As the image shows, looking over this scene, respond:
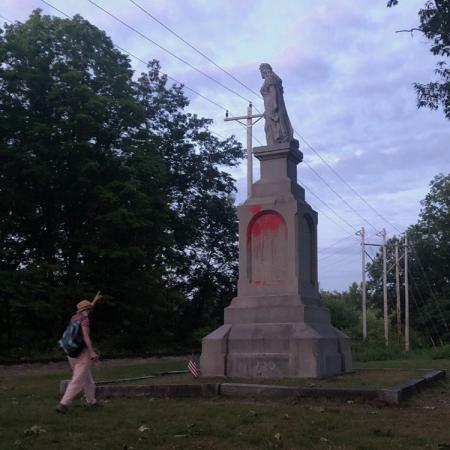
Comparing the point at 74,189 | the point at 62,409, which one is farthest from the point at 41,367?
the point at 62,409

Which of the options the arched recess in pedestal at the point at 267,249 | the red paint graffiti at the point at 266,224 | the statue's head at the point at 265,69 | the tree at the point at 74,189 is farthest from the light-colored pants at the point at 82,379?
the tree at the point at 74,189

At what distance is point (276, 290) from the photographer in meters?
14.5

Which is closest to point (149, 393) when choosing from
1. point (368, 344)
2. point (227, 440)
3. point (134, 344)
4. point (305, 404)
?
point (305, 404)

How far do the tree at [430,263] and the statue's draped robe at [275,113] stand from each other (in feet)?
127

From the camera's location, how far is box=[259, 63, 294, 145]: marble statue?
→ 15617mm

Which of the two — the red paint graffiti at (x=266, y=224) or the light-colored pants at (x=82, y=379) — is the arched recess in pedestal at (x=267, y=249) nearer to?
the red paint graffiti at (x=266, y=224)

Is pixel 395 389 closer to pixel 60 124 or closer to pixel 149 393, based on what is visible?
pixel 149 393

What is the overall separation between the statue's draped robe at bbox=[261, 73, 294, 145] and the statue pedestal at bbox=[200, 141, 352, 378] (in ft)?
1.28

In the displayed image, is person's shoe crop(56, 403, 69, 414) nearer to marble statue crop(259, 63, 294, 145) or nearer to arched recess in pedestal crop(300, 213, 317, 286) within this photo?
arched recess in pedestal crop(300, 213, 317, 286)

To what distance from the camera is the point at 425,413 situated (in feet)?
29.9

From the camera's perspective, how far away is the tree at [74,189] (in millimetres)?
26156

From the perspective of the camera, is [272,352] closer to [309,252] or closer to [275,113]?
[309,252]

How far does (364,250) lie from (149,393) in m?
36.8

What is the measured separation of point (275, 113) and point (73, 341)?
8201 mm
